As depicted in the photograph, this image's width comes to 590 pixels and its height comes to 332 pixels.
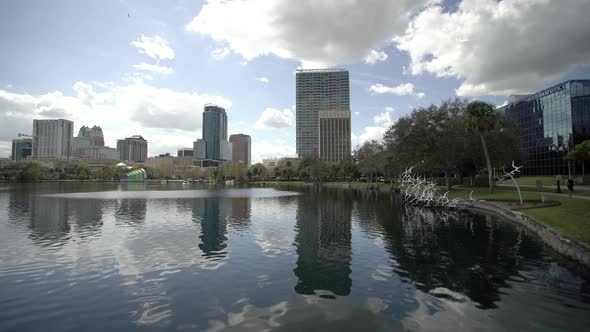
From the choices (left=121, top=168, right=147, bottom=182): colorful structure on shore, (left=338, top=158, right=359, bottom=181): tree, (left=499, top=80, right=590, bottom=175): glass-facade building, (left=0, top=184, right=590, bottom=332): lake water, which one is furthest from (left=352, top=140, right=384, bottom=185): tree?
(left=121, top=168, right=147, bottom=182): colorful structure on shore

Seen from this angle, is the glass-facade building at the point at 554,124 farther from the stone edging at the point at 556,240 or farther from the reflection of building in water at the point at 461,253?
the reflection of building in water at the point at 461,253

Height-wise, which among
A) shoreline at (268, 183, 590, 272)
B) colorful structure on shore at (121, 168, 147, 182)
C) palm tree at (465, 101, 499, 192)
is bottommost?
shoreline at (268, 183, 590, 272)

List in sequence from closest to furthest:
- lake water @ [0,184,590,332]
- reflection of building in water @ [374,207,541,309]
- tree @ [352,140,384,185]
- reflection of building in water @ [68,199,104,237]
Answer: lake water @ [0,184,590,332] → reflection of building in water @ [374,207,541,309] → reflection of building in water @ [68,199,104,237] → tree @ [352,140,384,185]

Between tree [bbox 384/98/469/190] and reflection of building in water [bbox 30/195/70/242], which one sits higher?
tree [bbox 384/98/469/190]

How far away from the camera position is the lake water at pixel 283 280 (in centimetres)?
1059

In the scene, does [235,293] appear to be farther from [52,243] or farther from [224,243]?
[52,243]

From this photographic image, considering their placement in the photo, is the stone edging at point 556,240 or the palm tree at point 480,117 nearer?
the stone edging at point 556,240

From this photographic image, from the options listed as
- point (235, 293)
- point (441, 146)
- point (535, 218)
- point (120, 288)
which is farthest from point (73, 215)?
point (441, 146)

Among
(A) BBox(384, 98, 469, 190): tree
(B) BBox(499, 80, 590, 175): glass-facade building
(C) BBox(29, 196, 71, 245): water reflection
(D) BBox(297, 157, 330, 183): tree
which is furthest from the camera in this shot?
(D) BBox(297, 157, 330, 183): tree

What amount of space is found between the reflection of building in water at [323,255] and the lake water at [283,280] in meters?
0.12

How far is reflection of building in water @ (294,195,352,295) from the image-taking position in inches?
552

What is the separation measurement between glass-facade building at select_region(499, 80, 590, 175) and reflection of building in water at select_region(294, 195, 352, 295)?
64.6 meters

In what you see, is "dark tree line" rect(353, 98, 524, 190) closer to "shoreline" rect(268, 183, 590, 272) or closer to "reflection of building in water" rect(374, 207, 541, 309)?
"shoreline" rect(268, 183, 590, 272)

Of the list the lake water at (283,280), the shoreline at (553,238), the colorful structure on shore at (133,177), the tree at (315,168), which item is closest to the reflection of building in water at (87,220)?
the lake water at (283,280)
